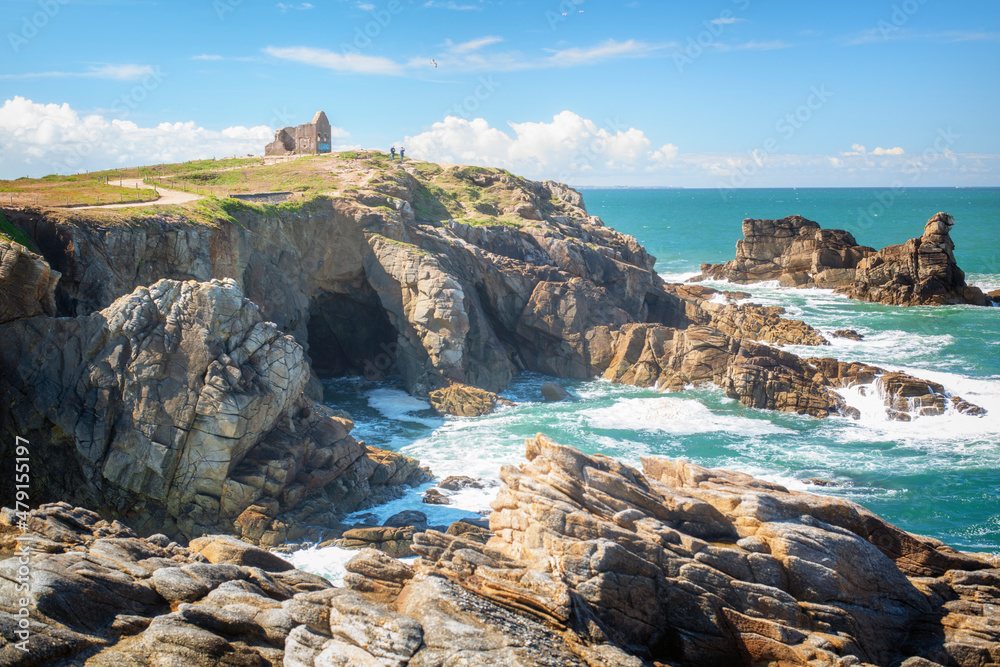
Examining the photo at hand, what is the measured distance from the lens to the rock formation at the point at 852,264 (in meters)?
63.6

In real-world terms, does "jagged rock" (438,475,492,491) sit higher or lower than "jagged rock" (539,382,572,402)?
lower

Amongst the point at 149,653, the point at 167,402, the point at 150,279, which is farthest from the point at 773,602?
the point at 150,279

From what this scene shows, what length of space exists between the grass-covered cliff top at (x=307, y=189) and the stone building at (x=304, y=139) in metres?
2.57

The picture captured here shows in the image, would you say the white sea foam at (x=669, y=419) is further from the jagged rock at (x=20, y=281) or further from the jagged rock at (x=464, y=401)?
the jagged rock at (x=20, y=281)

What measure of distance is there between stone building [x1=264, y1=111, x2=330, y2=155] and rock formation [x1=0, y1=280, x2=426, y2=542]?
130ft

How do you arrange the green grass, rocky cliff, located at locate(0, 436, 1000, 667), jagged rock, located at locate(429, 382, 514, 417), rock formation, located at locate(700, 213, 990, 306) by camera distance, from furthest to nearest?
rock formation, located at locate(700, 213, 990, 306) < jagged rock, located at locate(429, 382, 514, 417) < the green grass < rocky cliff, located at locate(0, 436, 1000, 667)

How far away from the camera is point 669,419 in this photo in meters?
37.1

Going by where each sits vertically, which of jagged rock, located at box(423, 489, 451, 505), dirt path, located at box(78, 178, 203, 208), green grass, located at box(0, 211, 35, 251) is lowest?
jagged rock, located at box(423, 489, 451, 505)

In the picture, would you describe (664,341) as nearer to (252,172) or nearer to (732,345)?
(732,345)

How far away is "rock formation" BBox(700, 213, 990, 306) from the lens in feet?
209

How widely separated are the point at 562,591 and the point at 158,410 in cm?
1601

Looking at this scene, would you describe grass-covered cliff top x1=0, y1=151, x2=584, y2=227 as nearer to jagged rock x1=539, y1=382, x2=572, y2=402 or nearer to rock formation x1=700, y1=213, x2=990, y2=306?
jagged rock x1=539, y1=382, x2=572, y2=402

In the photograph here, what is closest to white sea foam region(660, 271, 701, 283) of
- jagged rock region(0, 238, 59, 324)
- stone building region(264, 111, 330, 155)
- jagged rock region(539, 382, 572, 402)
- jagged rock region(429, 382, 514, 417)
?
stone building region(264, 111, 330, 155)

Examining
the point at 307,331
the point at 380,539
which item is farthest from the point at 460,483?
the point at 307,331
